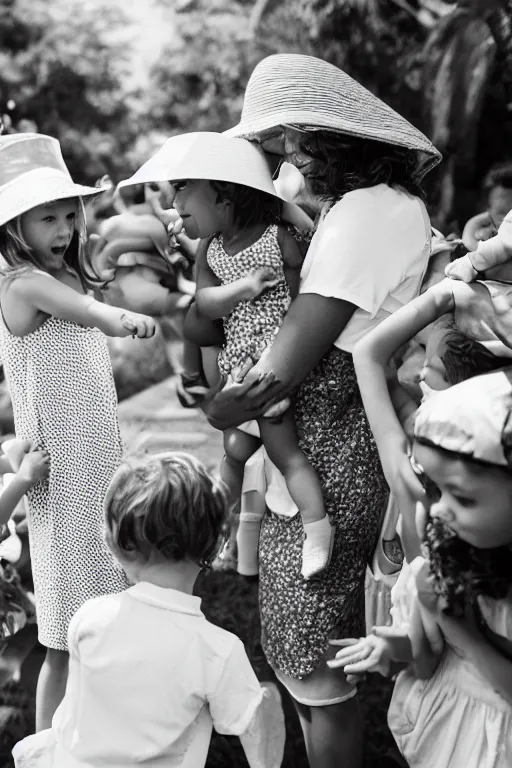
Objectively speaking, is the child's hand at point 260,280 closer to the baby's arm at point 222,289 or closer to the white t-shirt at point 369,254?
the baby's arm at point 222,289

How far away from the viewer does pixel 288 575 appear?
2352 millimetres

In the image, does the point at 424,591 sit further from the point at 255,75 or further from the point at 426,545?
the point at 255,75

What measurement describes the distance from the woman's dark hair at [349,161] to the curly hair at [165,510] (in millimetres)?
783

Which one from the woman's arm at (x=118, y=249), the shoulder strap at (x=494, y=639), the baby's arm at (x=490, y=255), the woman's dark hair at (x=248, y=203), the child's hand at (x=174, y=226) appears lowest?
the woman's arm at (x=118, y=249)

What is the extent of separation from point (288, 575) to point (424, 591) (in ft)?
1.90

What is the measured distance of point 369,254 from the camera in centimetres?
219

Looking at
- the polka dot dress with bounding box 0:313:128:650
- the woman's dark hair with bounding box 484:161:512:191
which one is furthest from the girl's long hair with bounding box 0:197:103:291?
the woman's dark hair with bounding box 484:161:512:191

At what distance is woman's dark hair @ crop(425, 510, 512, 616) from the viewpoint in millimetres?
1742

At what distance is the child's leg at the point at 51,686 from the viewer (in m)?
2.80

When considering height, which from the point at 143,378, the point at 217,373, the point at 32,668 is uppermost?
the point at 217,373

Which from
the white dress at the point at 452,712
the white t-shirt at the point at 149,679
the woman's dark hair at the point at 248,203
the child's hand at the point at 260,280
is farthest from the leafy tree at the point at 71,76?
the white dress at the point at 452,712

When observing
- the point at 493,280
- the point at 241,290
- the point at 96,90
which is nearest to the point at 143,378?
the point at 96,90

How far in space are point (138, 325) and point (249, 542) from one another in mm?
693

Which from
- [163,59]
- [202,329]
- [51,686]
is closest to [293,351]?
[202,329]
